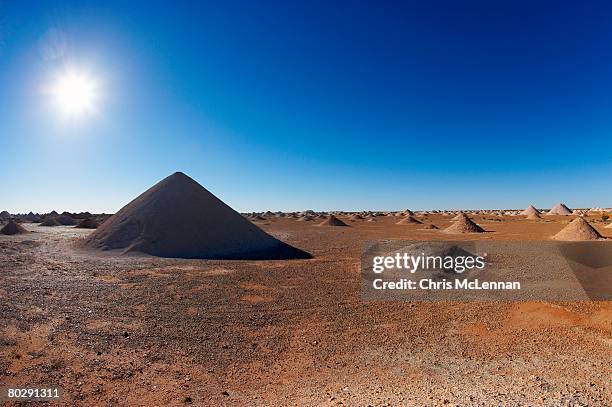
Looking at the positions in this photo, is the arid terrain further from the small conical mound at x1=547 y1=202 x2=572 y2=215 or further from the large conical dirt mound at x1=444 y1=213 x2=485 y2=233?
the small conical mound at x1=547 y1=202 x2=572 y2=215

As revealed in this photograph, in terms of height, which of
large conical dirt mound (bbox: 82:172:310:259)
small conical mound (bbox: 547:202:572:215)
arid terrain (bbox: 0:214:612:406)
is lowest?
arid terrain (bbox: 0:214:612:406)

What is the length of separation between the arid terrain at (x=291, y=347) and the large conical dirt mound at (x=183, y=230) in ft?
23.3

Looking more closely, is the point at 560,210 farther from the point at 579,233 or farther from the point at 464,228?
the point at 579,233

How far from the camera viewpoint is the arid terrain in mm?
5508

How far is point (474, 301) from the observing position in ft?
35.0

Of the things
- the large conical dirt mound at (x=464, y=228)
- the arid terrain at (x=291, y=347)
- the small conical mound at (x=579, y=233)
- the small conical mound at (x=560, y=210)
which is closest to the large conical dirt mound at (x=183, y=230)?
the arid terrain at (x=291, y=347)

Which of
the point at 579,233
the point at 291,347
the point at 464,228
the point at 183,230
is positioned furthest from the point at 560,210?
the point at 291,347

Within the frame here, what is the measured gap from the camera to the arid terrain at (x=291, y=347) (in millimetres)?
5508

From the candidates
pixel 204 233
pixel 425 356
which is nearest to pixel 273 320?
pixel 425 356

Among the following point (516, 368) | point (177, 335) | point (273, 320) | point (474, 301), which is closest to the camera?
point (516, 368)

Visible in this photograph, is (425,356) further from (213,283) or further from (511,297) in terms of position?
(213,283)

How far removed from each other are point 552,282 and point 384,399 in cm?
995

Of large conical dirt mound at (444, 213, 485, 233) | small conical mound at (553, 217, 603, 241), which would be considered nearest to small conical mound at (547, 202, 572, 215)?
large conical dirt mound at (444, 213, 485, 233)

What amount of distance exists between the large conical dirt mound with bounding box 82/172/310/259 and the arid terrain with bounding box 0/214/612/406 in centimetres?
709
